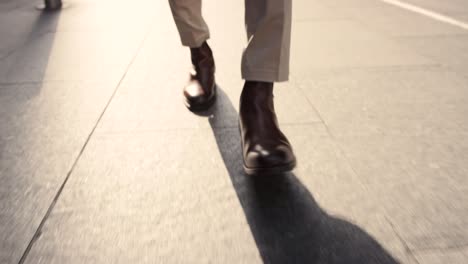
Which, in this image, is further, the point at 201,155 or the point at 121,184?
the point at 201,155

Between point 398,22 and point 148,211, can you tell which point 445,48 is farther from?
point 148,211

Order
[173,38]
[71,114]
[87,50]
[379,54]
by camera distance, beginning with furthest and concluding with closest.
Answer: [173,38], [87,50], [379,54], [71,114]

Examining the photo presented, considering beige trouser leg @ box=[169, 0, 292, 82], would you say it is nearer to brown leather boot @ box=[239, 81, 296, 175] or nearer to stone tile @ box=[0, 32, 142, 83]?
brown leather boot @ box=[239, 81, 296, 175]

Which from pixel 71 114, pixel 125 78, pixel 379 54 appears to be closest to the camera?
pixel 71 114

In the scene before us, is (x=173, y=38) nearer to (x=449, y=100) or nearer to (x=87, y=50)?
(x=87, y=50)

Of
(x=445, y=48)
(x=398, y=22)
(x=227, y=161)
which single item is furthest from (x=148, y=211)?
(x=398, y=22)

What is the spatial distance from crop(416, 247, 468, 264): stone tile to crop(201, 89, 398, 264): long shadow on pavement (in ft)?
0.26

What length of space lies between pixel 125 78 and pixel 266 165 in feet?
4.37

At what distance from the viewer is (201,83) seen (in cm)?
207

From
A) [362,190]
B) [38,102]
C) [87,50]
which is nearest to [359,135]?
[362,190]

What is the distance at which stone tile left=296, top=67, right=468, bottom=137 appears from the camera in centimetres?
179

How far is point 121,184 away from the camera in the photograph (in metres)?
1.43

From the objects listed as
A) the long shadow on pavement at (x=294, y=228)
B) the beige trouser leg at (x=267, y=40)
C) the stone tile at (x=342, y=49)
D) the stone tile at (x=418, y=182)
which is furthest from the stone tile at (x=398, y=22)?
the long shadow on pavement at (x=294, y=228)

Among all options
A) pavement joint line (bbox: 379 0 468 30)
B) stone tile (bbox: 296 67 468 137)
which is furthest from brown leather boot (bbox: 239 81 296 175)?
pavement joint line (bbox: 379 0 468 30)
